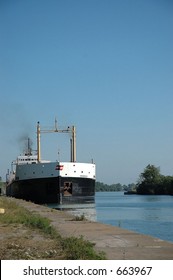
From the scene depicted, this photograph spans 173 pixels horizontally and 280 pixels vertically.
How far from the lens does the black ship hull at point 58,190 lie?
157 feet

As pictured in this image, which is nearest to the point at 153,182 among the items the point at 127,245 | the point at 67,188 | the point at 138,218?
the point at 67,188

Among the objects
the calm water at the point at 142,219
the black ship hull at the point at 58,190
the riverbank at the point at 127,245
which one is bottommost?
the calm water at the point at 142,219

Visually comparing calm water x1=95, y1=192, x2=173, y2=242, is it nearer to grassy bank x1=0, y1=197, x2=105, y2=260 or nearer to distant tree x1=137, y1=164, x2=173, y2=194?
grassy bank x1=0, y1=197, x2=105, y2=260

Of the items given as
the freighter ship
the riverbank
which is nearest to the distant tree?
the freighter ship

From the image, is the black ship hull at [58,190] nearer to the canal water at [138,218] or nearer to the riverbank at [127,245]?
the canal water at [138,218]

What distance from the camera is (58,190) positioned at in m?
47.9

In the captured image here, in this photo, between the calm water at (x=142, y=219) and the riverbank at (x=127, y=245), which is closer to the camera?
the riverbank at (x=127, y=245)

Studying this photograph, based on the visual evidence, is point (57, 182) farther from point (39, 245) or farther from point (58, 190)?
point (39, 245)

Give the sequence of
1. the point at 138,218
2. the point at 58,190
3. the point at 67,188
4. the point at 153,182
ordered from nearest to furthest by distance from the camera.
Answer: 1. the point at 138,218
2. the point at 58,190
3. the point at 67,188
4. the point at 153,182

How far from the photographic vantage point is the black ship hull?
157 ft

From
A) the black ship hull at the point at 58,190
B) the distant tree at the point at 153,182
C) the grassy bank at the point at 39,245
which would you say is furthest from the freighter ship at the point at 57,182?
the distant tree at the point at 153,182

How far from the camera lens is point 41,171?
49.5 metres
